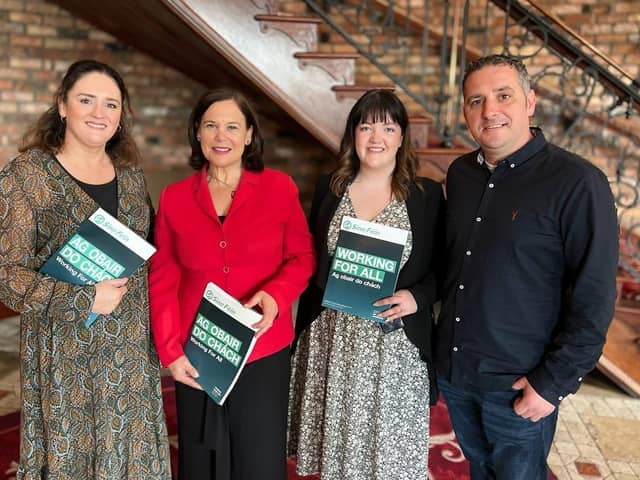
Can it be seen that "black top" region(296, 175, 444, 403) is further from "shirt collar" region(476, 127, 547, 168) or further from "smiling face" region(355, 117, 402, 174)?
"shirt collar" region(476, 127, 547, 168)

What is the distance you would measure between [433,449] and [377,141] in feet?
5.32

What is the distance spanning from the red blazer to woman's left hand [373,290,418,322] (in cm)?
27

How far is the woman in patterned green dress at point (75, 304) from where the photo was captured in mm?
1347

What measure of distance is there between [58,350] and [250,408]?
1.82 feet

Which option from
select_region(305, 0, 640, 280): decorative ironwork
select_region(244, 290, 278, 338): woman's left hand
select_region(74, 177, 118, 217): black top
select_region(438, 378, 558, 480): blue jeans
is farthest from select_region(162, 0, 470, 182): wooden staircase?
select_region(438, 378, 558, 480): blue jeans

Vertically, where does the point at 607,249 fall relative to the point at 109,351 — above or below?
above

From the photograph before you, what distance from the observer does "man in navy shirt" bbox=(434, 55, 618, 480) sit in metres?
1.27

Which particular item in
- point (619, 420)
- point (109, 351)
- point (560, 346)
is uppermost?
point (560, 346)

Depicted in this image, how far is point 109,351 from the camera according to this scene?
4.83 feet

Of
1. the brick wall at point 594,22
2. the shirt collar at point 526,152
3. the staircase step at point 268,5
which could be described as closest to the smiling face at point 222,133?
the shirt collar at point 526,152

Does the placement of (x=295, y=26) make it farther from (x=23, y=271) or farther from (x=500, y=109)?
(x=23, y=271)

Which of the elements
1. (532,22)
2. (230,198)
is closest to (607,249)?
(230,198)

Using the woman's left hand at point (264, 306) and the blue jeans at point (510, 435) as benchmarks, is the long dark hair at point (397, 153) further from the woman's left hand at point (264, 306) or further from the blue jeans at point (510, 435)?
the blue jeans at point (510, 435)

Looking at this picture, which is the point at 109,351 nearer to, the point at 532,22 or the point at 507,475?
the point at 507,475
